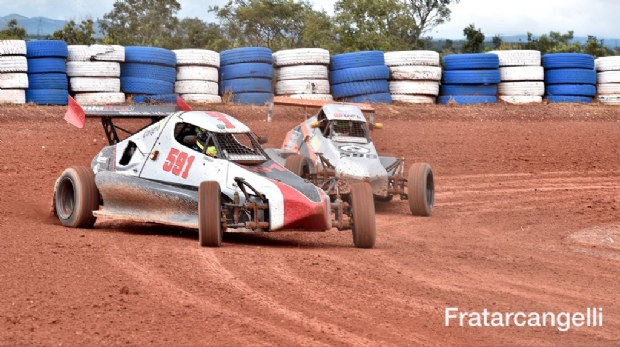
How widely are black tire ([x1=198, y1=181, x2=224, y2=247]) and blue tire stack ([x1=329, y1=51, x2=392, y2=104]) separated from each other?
1542 centimetres

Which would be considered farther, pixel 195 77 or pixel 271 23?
pixel 271 23

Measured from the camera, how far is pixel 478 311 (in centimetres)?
923

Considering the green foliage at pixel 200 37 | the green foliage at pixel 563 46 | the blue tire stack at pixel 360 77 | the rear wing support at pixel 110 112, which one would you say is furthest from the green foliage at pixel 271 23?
the rear wing support at pixel 110 112

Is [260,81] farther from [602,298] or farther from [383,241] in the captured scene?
[602,298]

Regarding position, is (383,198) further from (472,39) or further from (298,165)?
(472,39)

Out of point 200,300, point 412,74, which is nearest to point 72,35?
point 412,74

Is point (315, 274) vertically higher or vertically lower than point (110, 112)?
lower

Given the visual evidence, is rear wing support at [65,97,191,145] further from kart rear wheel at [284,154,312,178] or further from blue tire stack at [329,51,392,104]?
blue tire stack at [329,51,392,104]

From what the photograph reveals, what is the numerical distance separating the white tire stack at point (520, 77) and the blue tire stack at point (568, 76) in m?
0.41

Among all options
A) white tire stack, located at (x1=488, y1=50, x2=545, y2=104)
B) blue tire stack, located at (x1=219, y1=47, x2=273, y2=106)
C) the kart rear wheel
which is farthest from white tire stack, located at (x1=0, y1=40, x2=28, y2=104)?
white tire stack, located at (x1=488, y1=50, x2=545, y2=104)

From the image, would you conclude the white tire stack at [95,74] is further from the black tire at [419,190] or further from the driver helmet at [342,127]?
the black tire at [419,190]

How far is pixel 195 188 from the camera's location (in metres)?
13.3

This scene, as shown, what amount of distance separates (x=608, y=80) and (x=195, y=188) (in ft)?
63.8

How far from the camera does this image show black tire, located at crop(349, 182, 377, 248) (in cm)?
1270
